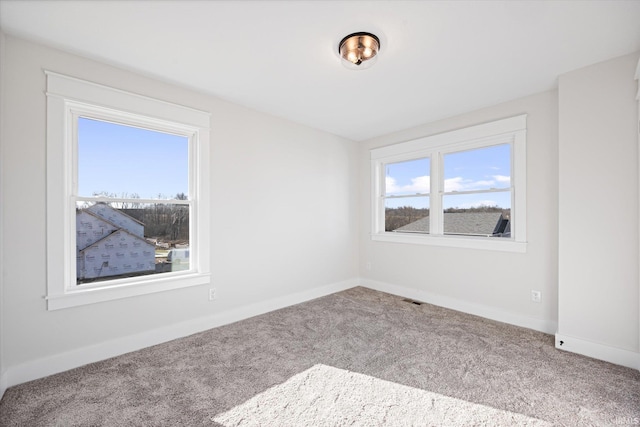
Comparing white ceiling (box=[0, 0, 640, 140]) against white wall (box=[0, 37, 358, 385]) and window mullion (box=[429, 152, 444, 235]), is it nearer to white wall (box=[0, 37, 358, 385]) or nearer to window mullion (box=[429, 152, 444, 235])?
white wall (box=[0, 37, 358, 385])

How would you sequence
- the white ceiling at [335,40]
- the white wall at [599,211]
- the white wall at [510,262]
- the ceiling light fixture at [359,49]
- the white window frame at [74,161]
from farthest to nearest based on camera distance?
the white wall at [510,262], the white wall at [599,211], the white window frame at [74,161], the ceiling light fixture at [359,49], the white ceiling at [335,40]

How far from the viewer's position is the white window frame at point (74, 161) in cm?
214

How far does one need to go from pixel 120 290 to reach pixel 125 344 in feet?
1.54

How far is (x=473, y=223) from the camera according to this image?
Answer: 3539mm

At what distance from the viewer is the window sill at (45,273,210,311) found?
2168mm

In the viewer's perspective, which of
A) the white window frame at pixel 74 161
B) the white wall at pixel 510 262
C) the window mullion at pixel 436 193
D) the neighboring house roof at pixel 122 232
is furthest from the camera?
the window mullion at pixel 436 193

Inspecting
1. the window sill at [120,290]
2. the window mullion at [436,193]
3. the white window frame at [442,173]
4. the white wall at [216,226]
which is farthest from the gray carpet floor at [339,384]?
the window mullion at [436,193]

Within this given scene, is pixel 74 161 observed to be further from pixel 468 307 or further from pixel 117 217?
pixel 468 307

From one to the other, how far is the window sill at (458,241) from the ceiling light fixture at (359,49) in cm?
242

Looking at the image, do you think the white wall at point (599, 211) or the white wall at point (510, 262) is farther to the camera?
the white wall at point (510, 262)

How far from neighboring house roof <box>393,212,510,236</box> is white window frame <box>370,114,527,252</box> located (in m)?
0.07

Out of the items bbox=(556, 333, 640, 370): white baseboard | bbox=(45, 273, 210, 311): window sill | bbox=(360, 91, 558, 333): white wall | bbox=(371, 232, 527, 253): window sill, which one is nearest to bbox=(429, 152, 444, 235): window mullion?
bbox=(371, 232, 527, 253): window sill

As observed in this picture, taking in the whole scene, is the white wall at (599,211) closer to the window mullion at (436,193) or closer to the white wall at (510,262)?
the white wall at (510,262)

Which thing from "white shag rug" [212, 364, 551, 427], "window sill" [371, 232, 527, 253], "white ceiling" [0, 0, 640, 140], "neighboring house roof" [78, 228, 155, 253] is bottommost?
"white shag rug" [212, 364, 551, 427]
